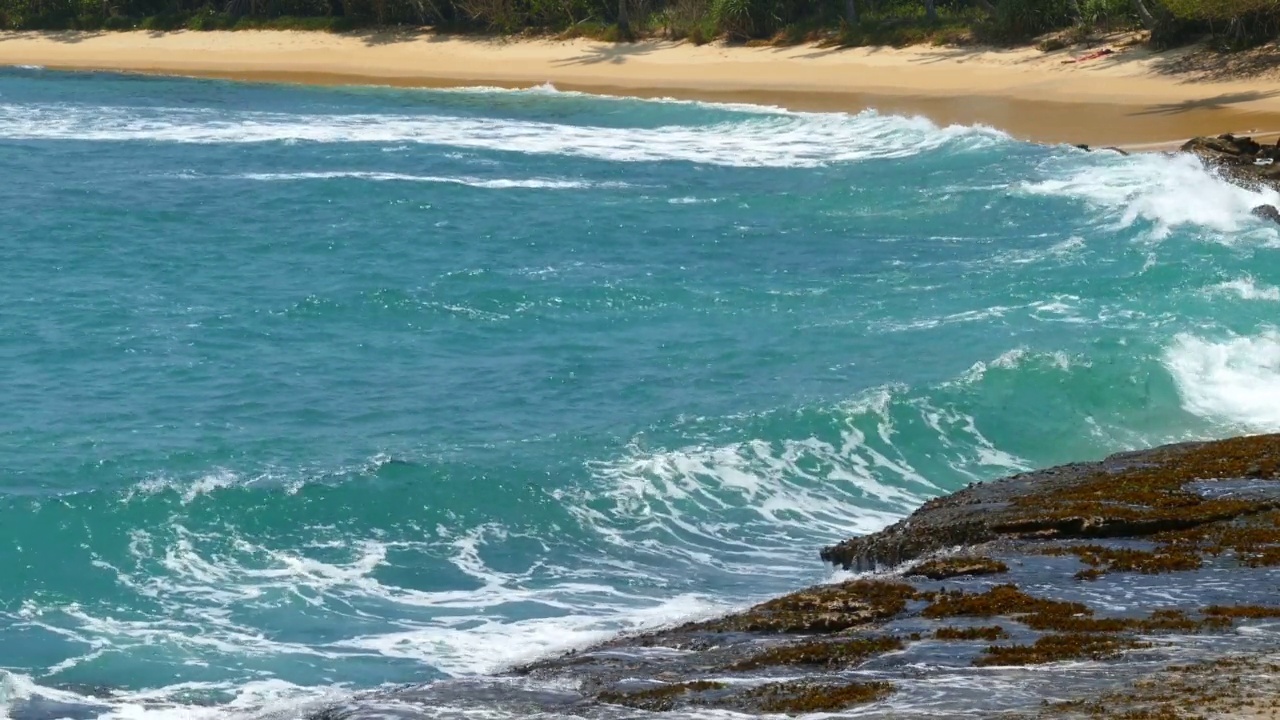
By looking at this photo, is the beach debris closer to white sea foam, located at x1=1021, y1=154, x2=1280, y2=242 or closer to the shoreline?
the shoreline

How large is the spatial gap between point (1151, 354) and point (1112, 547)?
26.3 ft

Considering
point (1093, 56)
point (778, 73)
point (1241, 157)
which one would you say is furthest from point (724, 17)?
point (1241, 157)

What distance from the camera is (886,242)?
24438 mm

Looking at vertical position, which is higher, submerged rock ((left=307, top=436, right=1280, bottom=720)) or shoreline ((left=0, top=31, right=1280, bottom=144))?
shoreline ((left=0, top=31, right=1280, bottom=144))

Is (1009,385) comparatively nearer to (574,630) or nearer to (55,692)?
(574,630)

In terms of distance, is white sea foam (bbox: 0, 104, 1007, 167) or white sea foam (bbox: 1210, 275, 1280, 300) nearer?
white sea foam (bbox: 1210, 275, 1280, 300)

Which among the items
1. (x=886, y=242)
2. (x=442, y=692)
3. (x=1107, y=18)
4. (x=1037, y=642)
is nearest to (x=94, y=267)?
(x=886, y=242)

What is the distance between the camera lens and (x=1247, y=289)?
66.7ft

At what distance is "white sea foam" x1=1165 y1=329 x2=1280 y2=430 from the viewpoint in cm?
1688

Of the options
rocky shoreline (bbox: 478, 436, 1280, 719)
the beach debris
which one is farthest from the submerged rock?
the beach debris

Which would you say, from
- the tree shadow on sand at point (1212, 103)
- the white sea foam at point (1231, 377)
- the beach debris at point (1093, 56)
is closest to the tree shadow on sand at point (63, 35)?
the beach debris at point (1093, 56)

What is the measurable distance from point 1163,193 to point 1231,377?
8088 millimetres

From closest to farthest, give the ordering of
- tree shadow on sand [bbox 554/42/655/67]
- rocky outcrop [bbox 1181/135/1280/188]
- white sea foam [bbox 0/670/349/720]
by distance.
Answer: white sea foam [bbox 0/670/349/720] < rocky outcrop [bbox 1181/135/1280/188] < tree shadow on sand [bbox 554/42/655/67]

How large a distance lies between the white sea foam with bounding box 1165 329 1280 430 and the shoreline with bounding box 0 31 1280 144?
13.2 m
